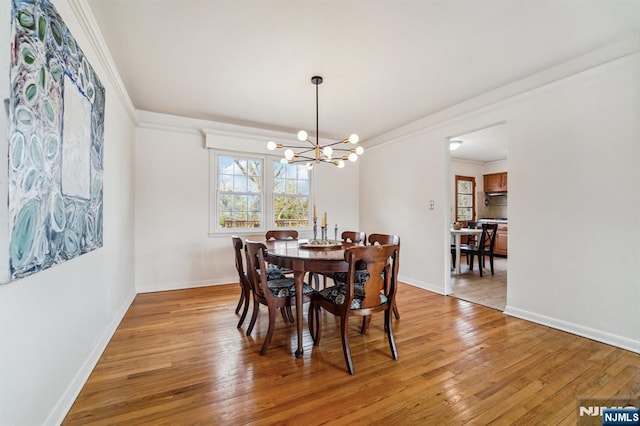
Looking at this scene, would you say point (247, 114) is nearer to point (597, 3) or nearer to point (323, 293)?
point (323, 293)

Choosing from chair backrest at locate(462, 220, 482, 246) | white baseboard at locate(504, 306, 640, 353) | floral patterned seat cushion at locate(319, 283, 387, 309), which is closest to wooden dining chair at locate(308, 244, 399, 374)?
floral patterned seat cushion at locate(319, 283, 387, 309)

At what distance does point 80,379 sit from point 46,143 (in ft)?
4.89

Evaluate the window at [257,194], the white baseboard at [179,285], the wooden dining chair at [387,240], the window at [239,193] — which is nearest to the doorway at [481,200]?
the wooden dining chair at [387,240]

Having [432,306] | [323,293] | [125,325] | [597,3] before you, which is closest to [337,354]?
[323,293]

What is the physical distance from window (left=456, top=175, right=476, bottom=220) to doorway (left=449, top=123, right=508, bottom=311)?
3cm

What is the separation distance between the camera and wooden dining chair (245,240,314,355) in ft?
7.41

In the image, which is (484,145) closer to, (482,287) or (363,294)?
(482,287)

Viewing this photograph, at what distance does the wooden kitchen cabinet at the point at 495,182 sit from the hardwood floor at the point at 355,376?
544 centimetres

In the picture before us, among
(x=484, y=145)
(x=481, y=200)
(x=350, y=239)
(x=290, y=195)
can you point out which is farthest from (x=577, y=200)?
(x=481, y=200)

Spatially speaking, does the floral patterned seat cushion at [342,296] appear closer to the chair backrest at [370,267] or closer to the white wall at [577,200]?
the chair backrest at [370,267]

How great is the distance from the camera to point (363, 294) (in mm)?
2152

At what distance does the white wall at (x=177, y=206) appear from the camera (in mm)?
3895
